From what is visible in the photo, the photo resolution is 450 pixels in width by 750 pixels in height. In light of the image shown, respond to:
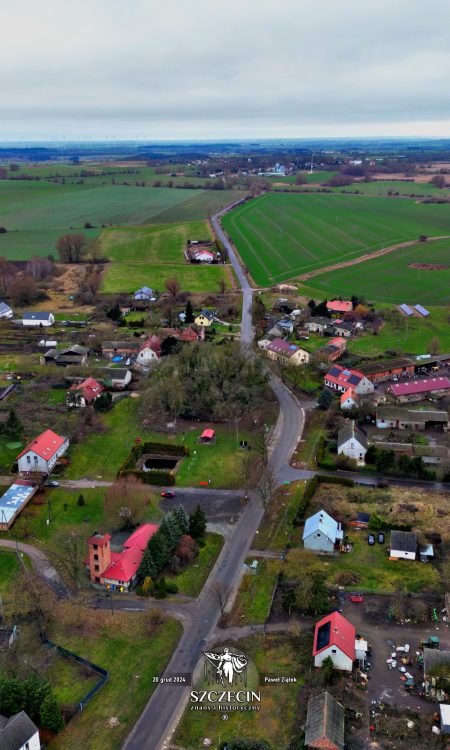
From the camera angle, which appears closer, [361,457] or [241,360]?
[361,457]

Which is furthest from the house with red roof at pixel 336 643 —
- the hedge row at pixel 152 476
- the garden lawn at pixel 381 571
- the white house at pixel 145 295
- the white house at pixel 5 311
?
the white house at pixel 5 311

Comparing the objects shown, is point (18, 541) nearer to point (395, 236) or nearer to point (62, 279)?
point (62, 279)

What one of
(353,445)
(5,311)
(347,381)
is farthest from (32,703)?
(5,311)

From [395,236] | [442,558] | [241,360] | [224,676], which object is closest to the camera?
[224,676]

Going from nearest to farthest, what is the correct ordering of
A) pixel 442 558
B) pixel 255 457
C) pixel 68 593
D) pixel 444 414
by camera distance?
pixel 68 593 → pixel 442 558 → pixel 255 457 → pixel 444 414

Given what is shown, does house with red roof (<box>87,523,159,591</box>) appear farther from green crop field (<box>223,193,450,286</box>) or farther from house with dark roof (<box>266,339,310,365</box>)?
green crop field (<box>223,193,450,286</box>)

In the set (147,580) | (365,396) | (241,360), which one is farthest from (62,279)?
(147,580)

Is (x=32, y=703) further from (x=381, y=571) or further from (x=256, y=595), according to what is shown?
(x=381, y=571)
